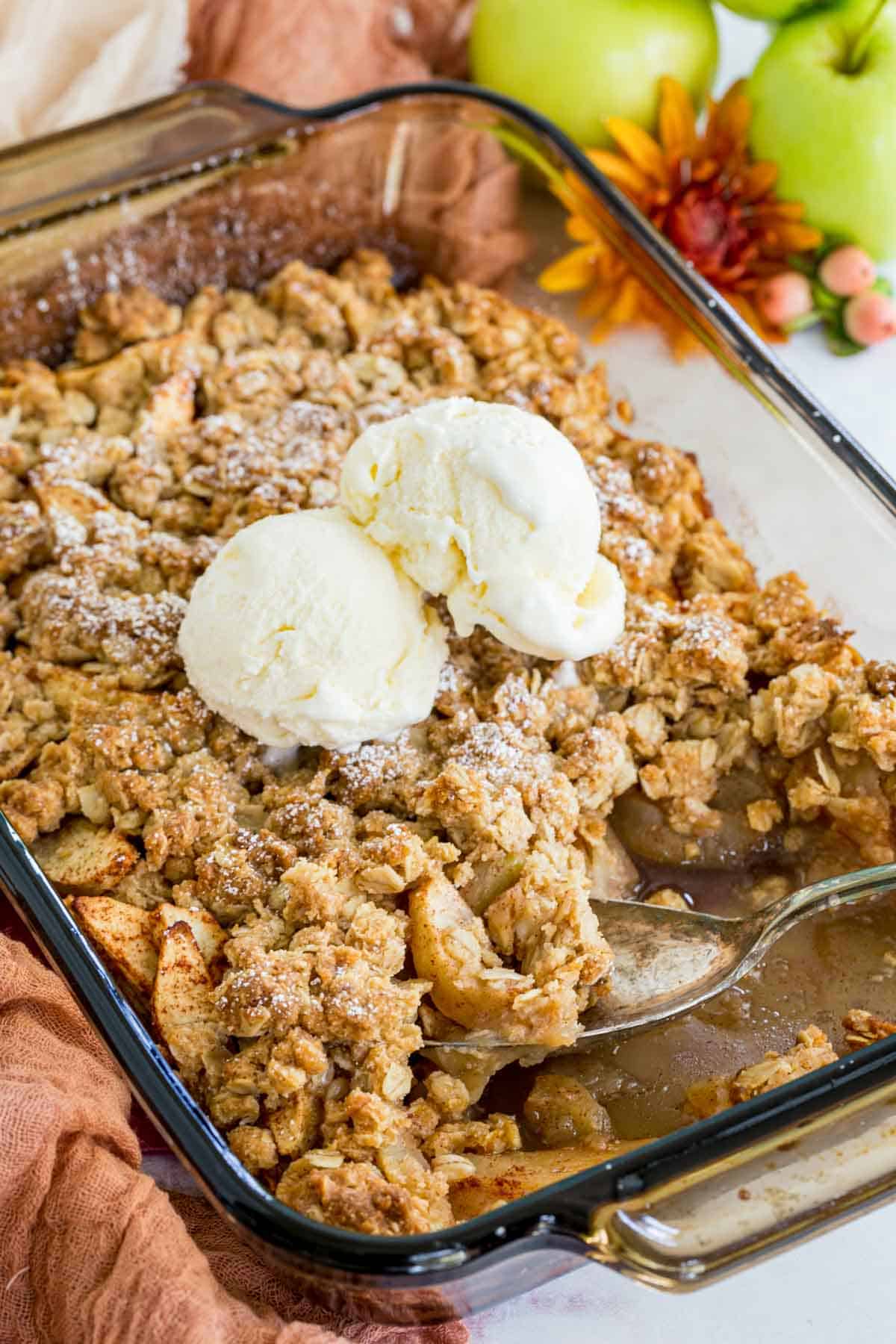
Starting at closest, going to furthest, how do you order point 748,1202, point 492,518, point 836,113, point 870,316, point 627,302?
point 748,1202
point 492,518
point 627,302
point 836,113
point 870,316

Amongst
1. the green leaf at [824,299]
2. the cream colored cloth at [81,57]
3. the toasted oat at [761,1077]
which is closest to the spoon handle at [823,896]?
the toasted oat at [761,1077]

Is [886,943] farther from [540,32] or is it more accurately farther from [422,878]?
[540,32]

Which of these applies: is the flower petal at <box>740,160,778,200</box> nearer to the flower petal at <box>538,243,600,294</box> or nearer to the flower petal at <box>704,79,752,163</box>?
the flower petal at <box>704,79,752,163</box>

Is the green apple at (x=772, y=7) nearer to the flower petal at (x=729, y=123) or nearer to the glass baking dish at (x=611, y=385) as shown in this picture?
the flower petal at (x=729, y=123)

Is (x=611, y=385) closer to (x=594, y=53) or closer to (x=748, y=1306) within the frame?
(x=594, y=53)

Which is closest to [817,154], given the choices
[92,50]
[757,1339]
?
[92,50]

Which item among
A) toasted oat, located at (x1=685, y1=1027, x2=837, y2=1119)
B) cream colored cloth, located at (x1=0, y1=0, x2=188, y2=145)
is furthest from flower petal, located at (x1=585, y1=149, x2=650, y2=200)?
toasted oat, located at (x1=685, y1=1027, x2=837, y2=1119)

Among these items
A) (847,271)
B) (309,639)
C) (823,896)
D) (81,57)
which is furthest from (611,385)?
(81,57)
